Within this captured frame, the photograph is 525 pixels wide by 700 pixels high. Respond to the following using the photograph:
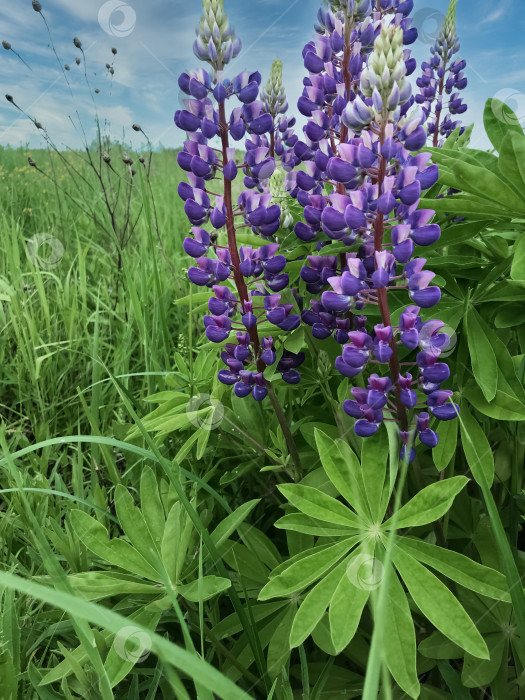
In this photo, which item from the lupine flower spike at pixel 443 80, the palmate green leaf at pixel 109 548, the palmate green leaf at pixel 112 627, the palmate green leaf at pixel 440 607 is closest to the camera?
the palmate green leaf at pixel 112 627

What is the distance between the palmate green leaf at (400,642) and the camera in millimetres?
884

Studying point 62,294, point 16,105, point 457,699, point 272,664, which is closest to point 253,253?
point 272,664

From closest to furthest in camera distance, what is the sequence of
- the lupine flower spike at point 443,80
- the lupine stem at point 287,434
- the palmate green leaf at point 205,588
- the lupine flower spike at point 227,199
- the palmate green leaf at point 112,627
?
the palmate green leaf at point 112,627 → the palmate green leaf at point 205,588 → the lupine flower spike at point 227,199 → the lupine stem at point 287,434 → the lupine flower spike at point 443,80

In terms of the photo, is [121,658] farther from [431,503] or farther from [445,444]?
[445,444]

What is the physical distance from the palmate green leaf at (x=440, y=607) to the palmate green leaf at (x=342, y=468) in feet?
0.43

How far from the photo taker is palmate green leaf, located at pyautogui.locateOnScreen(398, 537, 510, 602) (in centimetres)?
94

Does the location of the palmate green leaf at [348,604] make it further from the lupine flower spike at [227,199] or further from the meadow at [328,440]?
the lupine flower spike at [227,199]

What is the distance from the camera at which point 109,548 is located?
3.68ft

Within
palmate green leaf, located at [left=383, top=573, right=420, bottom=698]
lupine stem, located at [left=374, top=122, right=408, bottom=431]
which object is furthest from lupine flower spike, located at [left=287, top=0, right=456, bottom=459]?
palmate green leaf, located at [left=383, top=573, right=420, bottom=698]

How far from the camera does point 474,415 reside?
1324 millimetres

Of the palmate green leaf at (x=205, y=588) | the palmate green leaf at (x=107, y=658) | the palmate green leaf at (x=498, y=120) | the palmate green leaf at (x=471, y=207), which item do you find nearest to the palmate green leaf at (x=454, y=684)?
the palmate green leaf at (x=205, y=588)

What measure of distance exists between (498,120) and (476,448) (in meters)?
0.72

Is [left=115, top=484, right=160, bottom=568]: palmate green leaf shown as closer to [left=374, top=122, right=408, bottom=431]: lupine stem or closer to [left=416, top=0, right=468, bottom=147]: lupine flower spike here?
[left=374, top=122, right=408, bottom=431]: lupine stem

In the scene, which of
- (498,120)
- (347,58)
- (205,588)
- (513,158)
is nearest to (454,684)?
(205,588)
